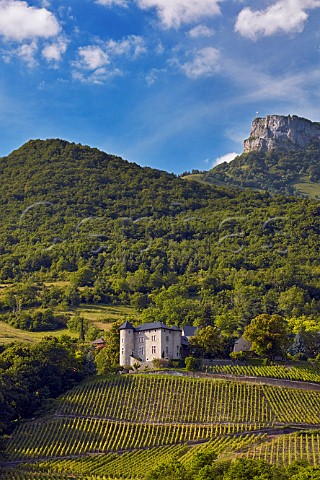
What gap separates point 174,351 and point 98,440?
19.7m

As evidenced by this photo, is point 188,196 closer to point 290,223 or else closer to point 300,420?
point 290,223

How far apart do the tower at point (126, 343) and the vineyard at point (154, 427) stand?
19.7 ft

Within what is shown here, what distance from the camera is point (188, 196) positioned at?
188000 mm

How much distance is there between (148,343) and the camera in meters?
84.2

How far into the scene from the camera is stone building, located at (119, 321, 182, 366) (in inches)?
3292

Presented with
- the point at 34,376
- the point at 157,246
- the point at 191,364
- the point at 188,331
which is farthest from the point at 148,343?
the point at 157,246

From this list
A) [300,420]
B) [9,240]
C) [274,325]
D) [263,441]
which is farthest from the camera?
[9,240]

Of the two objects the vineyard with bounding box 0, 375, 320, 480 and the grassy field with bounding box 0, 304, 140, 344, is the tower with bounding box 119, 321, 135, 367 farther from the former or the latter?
the grassy field with bounding box 0, 304, 140, 344

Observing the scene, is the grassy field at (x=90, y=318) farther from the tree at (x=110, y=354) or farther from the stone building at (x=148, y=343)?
the stone building at (x=148, y=343)

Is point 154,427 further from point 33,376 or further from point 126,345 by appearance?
point 126,345

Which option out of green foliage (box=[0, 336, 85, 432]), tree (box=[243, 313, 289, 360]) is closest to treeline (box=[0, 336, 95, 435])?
green foliage (box=[0, 336, 85, 432])

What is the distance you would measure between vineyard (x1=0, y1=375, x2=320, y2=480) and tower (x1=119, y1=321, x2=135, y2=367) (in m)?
6.01

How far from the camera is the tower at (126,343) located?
8425 centimetres

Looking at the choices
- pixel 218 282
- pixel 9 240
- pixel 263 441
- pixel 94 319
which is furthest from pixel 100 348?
pixel 9 240
